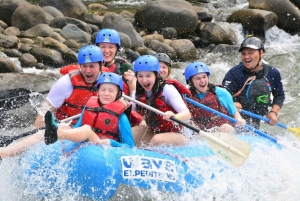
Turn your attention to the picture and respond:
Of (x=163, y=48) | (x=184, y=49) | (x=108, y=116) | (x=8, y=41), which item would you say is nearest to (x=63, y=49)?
(x=8, y=41)

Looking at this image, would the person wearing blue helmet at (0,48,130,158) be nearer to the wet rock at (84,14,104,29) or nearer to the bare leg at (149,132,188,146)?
the bare leg at (149,132,188,146)

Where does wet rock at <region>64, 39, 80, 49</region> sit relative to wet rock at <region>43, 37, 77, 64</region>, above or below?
below

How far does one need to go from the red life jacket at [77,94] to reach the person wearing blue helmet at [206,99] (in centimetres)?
118

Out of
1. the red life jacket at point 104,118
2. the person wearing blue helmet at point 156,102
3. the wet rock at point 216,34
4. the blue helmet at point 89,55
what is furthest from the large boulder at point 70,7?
the red life jacket at point 104,118

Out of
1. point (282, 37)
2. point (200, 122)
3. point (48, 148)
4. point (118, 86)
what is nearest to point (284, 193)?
point (200, 122)

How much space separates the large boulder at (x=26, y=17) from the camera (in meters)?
13.0

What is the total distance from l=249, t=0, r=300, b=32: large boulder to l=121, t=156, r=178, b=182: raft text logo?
12493 millimetres

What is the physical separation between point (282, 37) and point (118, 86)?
38.4 feet

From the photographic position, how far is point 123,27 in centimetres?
1315

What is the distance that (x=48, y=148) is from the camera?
485 cm

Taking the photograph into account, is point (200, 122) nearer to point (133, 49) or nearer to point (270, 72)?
point (270, 72)

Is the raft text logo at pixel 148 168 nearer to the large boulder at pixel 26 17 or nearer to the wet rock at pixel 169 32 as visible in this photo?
the large boulder at pixel 26 17

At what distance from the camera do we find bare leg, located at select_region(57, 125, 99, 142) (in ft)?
14.5

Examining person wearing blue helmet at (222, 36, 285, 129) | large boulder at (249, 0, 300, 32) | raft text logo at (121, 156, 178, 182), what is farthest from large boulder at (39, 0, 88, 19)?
raft text logo at (121, 156, 178, 182)
